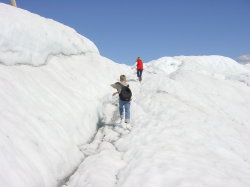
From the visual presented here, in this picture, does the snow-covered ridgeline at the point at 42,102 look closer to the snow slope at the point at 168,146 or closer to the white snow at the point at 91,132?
the white snow at the point at 91,132

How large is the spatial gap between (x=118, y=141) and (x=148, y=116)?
10.3ft

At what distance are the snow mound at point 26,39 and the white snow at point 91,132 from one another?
0.16ft

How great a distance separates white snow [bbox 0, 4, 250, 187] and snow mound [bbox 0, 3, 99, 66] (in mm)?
48

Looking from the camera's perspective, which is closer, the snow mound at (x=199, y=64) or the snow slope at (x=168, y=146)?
the snow slope at (x=168, y=146)

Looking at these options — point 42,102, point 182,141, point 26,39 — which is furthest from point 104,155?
point 26,39

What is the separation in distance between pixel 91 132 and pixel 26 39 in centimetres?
451

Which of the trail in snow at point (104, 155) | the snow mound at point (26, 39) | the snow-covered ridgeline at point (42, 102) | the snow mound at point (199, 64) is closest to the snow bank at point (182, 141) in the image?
the trail in snow at point (104, 155)

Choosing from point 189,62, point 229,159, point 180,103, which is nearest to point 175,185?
point 229,159

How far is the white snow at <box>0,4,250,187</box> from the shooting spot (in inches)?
261

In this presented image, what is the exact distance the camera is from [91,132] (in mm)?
10500

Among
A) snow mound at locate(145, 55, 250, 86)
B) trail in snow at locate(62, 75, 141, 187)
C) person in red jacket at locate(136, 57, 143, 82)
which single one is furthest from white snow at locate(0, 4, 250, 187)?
snow mound at locate(145, 55, 250, 86)

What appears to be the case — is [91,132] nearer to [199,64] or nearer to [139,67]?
[139,67]

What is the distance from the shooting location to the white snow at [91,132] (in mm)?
6621

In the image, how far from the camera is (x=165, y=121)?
11836 millimetres
